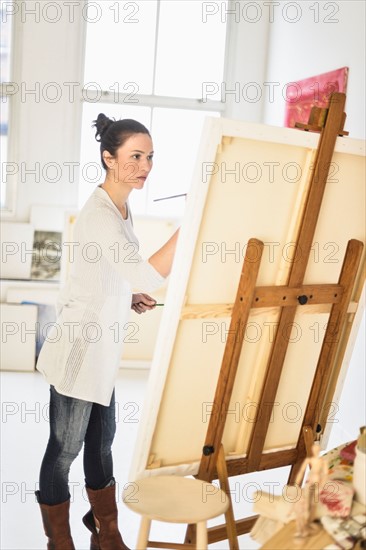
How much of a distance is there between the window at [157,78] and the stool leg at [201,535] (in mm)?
3804

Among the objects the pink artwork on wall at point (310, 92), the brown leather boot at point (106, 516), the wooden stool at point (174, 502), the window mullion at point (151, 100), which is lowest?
the brown leather boot at point (106, 516)

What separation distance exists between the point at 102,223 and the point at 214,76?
3603 mm

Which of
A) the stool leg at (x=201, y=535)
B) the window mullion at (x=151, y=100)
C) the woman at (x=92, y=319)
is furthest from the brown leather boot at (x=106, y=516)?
the window mullion at (x=151, y=100)

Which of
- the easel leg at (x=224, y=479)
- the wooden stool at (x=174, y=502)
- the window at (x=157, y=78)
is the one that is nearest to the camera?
the wooden stool at (x=174, y=502)

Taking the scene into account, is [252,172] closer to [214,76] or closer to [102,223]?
[102,223]

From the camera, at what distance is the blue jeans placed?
260cm

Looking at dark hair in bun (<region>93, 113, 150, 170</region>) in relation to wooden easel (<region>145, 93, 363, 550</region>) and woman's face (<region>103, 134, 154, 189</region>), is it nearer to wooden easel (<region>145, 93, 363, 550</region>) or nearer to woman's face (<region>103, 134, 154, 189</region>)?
woman's face (<region>103, 134, 154, 189</region>)

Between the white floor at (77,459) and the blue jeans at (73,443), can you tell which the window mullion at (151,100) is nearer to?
the white floor at (77,459)

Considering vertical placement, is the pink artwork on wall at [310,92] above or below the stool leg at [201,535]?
above

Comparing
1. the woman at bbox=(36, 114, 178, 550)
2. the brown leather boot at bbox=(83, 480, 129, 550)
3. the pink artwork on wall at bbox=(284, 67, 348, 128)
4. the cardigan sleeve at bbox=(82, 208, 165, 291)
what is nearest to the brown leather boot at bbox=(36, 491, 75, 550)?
the woman at bbox=(36, 114, 178, 550)

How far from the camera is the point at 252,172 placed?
2268 millimetres

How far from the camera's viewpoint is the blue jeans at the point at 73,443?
102 inches

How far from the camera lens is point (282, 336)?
8.21ft

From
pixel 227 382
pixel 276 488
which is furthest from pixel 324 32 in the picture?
pixel 227 382
